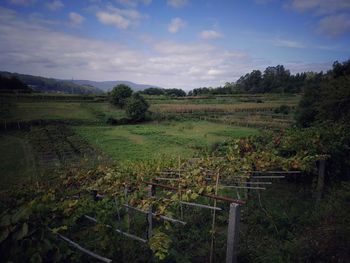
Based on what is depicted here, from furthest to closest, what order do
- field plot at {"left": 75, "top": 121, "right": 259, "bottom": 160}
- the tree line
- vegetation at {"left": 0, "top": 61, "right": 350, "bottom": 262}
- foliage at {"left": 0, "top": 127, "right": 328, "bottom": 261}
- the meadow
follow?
the tree line < field plot at {"left": 75, "top": 121, "right": 259, "bottom": 160} < the meadow < vegetation at {"left": 0, "top": 61, "right": 350, "bottom": 262} < foliage at {"left": 0, "top": 127, "right": 328, "bottom": 261}

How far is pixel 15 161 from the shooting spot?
2066 centimetres

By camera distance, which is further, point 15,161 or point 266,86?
point 266,86

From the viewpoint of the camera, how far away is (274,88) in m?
90.8

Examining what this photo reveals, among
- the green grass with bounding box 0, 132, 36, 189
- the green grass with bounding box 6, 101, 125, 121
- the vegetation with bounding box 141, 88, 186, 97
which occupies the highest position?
the vegetation with bounding box 141, 88, 186, 97

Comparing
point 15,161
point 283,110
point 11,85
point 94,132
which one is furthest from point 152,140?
point 11,85

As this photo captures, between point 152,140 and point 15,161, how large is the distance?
1346 cm

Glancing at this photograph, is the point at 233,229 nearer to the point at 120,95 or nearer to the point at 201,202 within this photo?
the point at 201,202

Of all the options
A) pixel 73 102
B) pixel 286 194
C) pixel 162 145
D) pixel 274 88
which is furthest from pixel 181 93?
pixel 286 194

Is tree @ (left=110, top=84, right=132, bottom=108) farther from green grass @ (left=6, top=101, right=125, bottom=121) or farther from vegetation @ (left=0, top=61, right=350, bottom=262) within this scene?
vegetation @ (left=0, top=61, right=350, bottom=262)

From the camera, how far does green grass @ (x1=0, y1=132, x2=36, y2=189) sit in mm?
16094

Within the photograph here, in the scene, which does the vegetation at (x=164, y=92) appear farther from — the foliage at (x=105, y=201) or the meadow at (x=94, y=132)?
the foliage at (x=105, y=201)

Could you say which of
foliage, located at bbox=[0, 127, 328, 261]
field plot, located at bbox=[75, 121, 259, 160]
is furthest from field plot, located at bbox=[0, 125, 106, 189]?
foliage, located at bbox=[0, 127, 328, 261]

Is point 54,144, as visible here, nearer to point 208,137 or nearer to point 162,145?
point 162,145

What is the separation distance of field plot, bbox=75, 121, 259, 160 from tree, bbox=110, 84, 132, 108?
1455 centimetres
